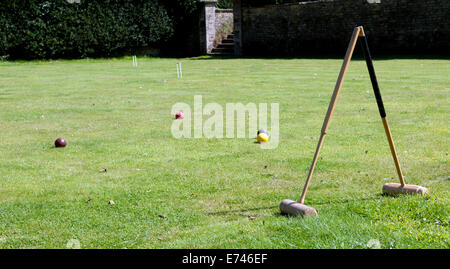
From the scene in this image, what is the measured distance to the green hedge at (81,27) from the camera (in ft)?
74.6

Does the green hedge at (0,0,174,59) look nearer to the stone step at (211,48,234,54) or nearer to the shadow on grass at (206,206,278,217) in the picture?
the stone step at (211,48,234,54)

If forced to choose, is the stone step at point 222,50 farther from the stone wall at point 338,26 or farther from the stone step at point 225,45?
the stone wall at point 338,26

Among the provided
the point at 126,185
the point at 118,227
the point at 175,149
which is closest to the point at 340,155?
the point at 175,149

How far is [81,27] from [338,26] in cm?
1211

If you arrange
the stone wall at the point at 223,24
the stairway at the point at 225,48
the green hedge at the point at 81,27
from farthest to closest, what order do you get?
1. the stone wall at the point at 223,24
2. the stairway at the point at 225,48
3. the green hedge at the point at 81,27

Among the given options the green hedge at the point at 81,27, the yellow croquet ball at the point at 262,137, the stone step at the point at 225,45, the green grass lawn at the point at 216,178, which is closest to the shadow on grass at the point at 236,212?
the green grass lawn at the point at 216,178

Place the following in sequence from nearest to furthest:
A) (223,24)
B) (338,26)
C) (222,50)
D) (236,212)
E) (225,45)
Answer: (236,212)
(338,26)
(222,50)
(225,45)
(223,24)

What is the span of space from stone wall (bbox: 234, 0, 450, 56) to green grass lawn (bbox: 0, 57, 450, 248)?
11664 mm

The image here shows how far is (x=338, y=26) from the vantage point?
2269 centimetres

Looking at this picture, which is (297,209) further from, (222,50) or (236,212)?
(222,50)

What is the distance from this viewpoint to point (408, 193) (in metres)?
3.87

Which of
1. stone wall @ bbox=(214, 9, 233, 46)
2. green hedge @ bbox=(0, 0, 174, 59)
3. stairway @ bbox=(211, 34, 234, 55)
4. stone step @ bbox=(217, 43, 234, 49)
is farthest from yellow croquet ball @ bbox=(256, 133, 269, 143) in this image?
stone wall @ bbox=(214, 9, 233, 46)

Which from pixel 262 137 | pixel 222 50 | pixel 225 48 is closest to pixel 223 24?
pixel 225 48

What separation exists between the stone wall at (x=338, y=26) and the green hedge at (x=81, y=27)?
4313 mm
